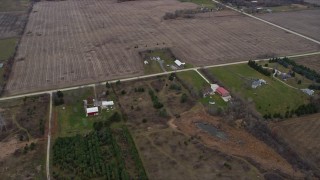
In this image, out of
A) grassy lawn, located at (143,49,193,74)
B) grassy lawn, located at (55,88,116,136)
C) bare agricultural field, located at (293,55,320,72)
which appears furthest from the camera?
bare agricultural field, located at (293,55,320,72)

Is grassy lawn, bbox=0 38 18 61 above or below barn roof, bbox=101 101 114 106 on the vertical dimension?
above

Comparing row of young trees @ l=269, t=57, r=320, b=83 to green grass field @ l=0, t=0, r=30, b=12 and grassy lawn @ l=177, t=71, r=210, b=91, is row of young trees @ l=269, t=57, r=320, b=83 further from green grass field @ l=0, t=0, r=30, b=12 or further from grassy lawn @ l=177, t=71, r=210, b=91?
green grass field @ l=0, t=0, r=30, b=12

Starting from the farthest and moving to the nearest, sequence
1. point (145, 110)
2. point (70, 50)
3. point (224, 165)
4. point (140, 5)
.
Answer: point (140, 5) → point (70, 50) → point (145, 110) → point (224, 165)

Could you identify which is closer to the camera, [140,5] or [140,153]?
[140,153]

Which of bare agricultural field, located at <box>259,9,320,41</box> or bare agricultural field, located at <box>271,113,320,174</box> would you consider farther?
bare agricultural field, located at <box>259,9,320,41</box>

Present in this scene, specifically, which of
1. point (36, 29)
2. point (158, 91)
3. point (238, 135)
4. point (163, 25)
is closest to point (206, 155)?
point (238, 135)

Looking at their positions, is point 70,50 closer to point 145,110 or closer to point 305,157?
point 145,110

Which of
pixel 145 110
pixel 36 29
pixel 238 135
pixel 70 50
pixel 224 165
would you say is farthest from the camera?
pixel 36 29

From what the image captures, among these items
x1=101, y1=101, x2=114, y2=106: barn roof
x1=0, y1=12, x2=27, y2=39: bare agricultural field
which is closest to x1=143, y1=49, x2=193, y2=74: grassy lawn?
x1=101, y1=101, x2=114, y2=106: barn roof
